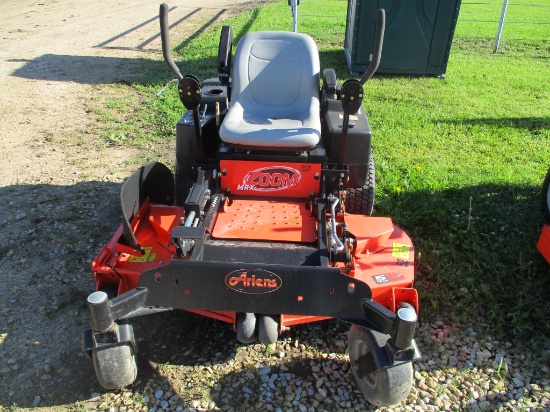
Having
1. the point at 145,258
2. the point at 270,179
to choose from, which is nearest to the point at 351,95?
the point at 270,179

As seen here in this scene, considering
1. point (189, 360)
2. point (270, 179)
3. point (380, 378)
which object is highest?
point (270, 179)

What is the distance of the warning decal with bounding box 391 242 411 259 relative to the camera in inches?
117

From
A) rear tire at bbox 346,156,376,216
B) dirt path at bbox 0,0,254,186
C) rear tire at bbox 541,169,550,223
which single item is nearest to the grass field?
rear tire at bbox 541,169,550,223

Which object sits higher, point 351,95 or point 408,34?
point 351,95

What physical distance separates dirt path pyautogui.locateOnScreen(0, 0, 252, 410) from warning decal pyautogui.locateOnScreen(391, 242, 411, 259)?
6.04 ft

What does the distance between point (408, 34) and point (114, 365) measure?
267 inches

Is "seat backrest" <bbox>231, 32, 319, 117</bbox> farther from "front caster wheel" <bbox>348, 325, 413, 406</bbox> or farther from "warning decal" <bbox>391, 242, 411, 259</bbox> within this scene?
"front caster wheel" <bbox>348, 325, 413, 406</bbox>

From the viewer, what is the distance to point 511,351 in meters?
→ 2.94

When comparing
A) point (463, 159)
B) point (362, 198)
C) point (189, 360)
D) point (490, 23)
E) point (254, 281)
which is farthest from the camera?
point (490, 23)

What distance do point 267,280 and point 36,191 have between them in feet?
10.2

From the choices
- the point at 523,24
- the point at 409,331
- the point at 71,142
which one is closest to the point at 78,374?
the point at 409,331

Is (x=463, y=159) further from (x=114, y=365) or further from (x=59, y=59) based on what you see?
(x=59, y=59)

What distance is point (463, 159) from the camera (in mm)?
5156

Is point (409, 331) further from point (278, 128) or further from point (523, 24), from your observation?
point (523, 24)
